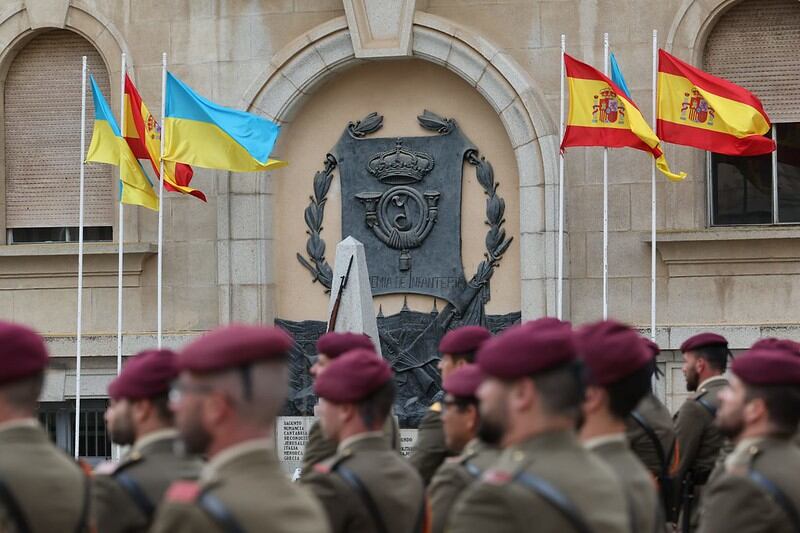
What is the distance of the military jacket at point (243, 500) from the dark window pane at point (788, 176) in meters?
12.4

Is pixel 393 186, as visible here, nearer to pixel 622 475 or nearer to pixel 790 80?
pixel 790 80

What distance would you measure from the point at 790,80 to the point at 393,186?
4224 millimetres

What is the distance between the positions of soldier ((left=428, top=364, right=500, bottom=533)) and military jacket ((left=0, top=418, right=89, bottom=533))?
1.65 metres

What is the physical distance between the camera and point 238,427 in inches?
158

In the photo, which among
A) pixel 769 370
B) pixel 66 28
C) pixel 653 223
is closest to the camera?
pixel 769 370

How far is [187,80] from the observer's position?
55.5 ft

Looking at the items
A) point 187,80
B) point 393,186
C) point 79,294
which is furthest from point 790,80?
point 79,294

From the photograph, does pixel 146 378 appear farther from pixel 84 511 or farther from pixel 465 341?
pixel 465 341

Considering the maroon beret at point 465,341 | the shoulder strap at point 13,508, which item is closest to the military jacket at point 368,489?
the shoulder strap at point 13,508

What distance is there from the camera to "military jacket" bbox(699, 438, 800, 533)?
504 cm

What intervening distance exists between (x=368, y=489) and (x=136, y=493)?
0.86 meters

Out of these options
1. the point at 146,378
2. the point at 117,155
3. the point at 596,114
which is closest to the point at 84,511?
the point at 146,378

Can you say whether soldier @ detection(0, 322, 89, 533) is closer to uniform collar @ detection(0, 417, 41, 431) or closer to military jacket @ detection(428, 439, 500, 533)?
uniform collar @ detection(0, 417, 41, 431)

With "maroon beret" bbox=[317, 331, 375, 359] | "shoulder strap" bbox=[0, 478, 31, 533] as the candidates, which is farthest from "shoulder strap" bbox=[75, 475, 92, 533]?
"maroon beret" bbox=[317, 331, 375, 359]
